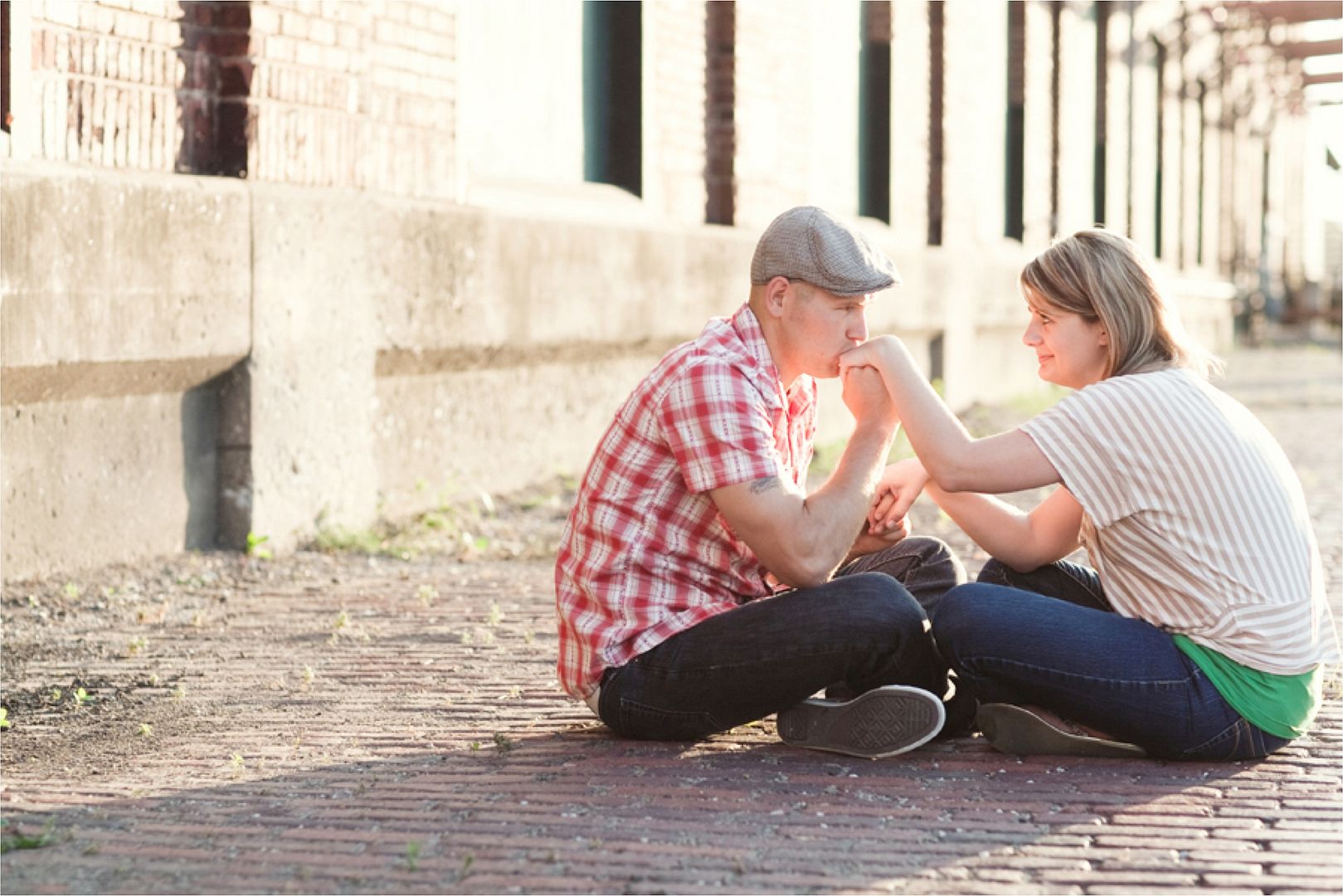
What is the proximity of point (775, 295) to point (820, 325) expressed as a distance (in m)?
0.12

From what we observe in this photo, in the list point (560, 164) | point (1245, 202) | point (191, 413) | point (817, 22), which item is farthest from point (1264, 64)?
point (191, 413)

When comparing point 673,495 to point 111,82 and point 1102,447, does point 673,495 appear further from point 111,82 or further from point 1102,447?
point 111,82

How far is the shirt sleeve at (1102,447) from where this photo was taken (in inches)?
141

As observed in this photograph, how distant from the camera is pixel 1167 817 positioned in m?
3.37

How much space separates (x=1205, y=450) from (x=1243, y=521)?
0.56ft

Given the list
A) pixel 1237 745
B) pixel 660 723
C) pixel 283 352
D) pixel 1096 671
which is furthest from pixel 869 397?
pixel 283 352

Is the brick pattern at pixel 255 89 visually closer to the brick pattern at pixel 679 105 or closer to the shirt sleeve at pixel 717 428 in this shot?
the brick pattern at pixel 679 105

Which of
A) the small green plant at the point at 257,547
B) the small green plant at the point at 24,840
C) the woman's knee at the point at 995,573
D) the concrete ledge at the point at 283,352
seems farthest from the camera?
the small green plant at the point at 257,547

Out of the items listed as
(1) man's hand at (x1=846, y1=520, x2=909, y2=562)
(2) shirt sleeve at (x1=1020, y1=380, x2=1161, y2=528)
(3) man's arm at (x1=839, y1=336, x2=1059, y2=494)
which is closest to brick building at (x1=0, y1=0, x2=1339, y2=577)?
(1) man's hand at (x1=846, y1=520, x2=909, y2=562)

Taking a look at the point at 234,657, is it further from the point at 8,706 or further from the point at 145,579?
the point at 145,579

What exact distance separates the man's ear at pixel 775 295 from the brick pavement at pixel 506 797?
1010mm

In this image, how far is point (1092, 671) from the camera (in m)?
3.66

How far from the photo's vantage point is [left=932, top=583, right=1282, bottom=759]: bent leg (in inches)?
144

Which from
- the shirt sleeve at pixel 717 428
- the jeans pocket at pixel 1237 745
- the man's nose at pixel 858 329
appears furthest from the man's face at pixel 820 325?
Result: the jeans pocket at pixel 1237 745
